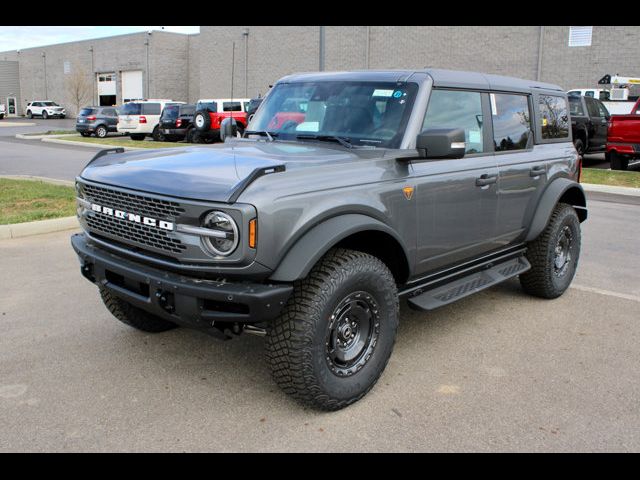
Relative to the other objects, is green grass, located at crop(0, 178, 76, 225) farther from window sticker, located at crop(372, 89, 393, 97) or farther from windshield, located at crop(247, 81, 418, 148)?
window sticker, located at crop(372, 89, 393, 97)

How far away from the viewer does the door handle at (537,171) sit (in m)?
5.04

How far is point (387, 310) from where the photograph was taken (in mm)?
3629

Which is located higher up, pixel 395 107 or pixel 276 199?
pixel 395 107

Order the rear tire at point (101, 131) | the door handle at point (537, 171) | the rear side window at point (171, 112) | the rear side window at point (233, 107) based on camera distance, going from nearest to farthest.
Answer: the door handle at point (537, 171) → the rear side window at point (171, 112) → the rear side window at point (233, 107) → the rear tire at point (101, 131)

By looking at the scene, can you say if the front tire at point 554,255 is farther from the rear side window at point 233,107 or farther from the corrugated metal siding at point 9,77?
the corrugated metal siding at point 9,77

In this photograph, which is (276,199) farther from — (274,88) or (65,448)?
(274,88)

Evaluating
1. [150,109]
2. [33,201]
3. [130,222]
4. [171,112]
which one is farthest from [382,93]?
[150,109]

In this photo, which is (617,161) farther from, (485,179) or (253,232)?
(253,232)

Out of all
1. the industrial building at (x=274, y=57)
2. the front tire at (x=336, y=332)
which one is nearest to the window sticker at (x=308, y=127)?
the front tire at (x=336, y=332)

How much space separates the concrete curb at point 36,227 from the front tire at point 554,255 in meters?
5.76

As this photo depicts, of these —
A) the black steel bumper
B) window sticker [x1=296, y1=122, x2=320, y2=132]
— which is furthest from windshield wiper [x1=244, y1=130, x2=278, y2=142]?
the black steel bumper

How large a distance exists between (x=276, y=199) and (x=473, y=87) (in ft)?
7.48

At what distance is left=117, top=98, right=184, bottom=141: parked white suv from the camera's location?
28.6 metres

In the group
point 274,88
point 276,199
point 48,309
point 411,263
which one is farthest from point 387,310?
point 48,309
